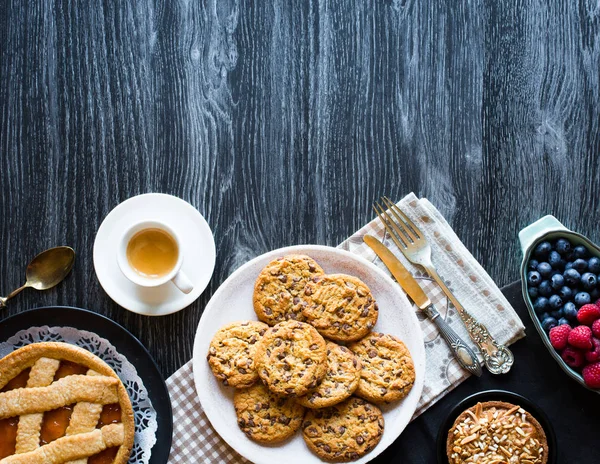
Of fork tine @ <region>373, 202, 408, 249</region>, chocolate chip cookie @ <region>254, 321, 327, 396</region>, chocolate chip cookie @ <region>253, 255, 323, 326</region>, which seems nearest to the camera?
chocolate chip cookie @ <region>254, 321, 327, 396</region>

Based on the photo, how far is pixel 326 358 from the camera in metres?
1.97

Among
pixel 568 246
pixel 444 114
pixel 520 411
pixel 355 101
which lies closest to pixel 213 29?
pixel 355 101

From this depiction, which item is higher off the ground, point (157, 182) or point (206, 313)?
point (157, 182)

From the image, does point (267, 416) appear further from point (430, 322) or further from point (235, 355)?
point (430, 322)

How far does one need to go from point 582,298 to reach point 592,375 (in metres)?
0.23

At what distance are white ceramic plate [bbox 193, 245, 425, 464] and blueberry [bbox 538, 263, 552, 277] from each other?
0.44 metres

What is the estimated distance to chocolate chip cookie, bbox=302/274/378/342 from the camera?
2008mm

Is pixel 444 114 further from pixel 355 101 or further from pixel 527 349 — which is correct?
pixel 527 349

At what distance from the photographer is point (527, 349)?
2145mm

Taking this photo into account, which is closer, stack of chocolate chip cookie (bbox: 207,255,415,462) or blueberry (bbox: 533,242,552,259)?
stack of chocolate chip cookie (bbox: 207,255,415,462)

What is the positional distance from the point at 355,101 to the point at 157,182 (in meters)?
0.71

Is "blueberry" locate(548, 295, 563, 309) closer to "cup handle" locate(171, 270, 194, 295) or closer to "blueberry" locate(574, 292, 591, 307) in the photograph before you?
"blueberry" locate(574, 292, 591, 307)

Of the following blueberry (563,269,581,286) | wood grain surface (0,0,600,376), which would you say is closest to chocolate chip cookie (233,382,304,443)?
wood grain surface (0,0,600,376)

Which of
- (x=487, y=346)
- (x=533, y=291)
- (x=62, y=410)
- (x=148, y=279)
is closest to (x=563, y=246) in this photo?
(x=533, y=291)
